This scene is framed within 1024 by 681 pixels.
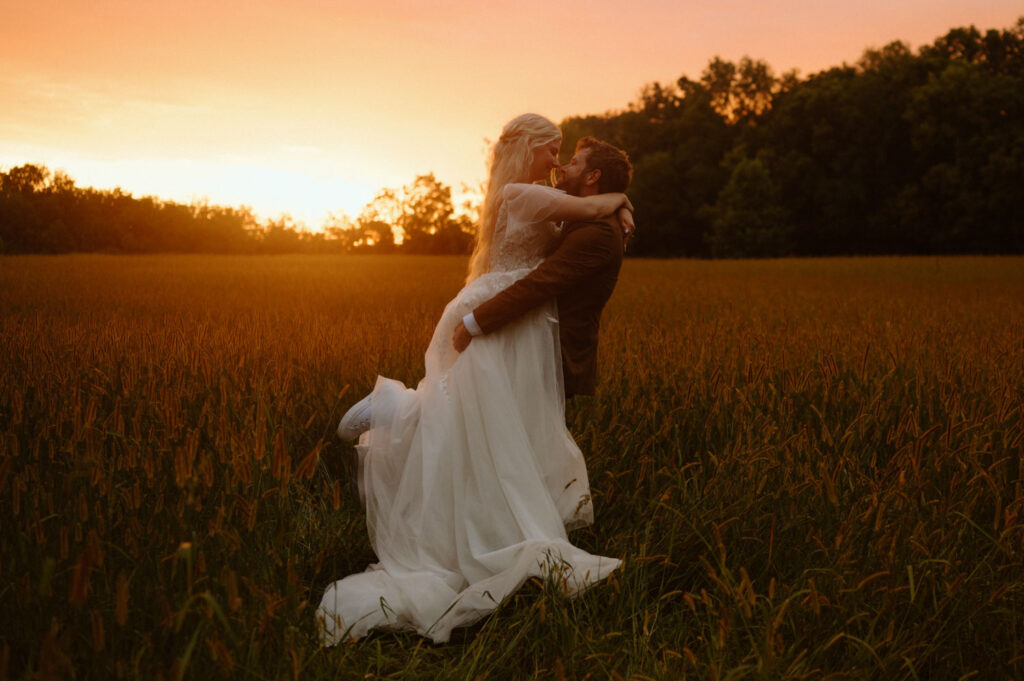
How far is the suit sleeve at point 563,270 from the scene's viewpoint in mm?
2973

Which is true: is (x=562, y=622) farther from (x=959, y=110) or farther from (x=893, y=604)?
(x=959, y=110)

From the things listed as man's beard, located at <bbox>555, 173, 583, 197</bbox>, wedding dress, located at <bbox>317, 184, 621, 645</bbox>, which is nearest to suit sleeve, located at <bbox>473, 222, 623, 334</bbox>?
wedding dress, located at <bbox>317, 184, 621, 645</bbox>


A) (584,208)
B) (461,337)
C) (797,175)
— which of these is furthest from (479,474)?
(797,175)

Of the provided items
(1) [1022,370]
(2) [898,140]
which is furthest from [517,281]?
(2) [898,140]

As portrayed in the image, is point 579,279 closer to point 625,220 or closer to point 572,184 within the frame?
point 625,220

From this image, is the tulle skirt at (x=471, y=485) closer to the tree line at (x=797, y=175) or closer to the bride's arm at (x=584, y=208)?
the bride's arm at (x=584, y=208)

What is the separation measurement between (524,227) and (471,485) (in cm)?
105

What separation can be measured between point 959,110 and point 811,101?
8.78 m

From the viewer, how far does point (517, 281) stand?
9.86 feet

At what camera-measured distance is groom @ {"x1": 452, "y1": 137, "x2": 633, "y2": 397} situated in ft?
9.77

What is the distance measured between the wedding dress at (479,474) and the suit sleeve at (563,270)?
13 centimetres

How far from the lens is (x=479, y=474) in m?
3.00

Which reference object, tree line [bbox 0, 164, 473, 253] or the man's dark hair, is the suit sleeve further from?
tree line [bbox 0, 164, 473, 253]

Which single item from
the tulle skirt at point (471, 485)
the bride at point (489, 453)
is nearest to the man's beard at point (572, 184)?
the bride at point (489, 453)
